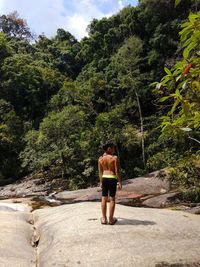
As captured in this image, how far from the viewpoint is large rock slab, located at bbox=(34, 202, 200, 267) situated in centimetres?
241

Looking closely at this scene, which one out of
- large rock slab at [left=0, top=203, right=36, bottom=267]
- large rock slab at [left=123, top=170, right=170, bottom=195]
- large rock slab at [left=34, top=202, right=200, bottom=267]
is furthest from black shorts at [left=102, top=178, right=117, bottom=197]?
large rock slab at [left=123, top=170, right=170, bottom=195]

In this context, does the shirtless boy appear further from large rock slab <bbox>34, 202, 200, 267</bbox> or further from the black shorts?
large rock slab <bbox>34, 202, 200, 267</bbox>

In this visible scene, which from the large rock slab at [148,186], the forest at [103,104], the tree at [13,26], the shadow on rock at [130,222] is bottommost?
the large rock slab at [148,186]

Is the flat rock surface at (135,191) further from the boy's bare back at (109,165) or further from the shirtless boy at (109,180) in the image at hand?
the boy's bare back at (109,165)

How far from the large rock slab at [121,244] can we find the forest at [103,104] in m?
1.77

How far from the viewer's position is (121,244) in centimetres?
275

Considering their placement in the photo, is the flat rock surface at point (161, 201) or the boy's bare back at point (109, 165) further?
the flat rock surface at point (161, 201)

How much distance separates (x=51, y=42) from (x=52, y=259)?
168 feet

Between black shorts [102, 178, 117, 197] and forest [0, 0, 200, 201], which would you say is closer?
black shorts [102, 178, 117, 197]

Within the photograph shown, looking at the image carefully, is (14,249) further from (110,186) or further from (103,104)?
(103,104)

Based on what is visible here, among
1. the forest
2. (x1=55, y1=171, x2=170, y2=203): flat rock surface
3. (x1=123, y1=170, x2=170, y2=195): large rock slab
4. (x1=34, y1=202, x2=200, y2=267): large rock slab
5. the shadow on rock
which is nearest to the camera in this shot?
(x1=34, y1=202, x2=200, y2=267): large rock slab

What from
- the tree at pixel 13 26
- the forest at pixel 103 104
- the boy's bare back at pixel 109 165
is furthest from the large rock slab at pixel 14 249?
the tree at pixel 13 26

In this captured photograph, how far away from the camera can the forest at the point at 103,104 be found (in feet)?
54.1

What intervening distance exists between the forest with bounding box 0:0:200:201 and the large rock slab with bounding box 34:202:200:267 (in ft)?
5.81
